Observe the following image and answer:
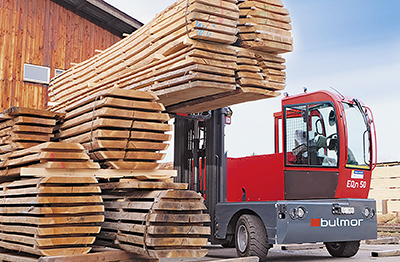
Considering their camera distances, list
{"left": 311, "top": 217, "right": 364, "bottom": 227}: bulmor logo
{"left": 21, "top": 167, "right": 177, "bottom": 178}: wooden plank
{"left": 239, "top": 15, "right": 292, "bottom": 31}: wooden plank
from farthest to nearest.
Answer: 1. {"left": 311, "top": 217, "right": 364, "bottom": 227}: bulmor logo
2. {"left": 239, "top": 15, "right": 292, "bottom": 31}: wooden plank
3. {"left": 21, "top": 167, "right": 177, "bottom": 178}: wooden plank

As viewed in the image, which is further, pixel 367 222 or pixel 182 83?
pixel 367 222

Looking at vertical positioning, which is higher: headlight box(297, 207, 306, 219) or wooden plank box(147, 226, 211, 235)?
headlight box(297, 207, 306, 219)

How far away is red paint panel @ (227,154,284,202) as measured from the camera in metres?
9.05

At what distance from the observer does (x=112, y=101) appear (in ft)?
24.0

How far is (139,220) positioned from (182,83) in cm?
209

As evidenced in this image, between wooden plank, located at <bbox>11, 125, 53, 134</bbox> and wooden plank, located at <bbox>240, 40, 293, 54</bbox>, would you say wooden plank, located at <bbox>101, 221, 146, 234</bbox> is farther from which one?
wooden plank, located at <bbox>240, 40, 293, 54</bbox>

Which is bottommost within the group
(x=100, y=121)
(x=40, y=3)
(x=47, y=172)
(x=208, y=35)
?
(x=47, y=172)

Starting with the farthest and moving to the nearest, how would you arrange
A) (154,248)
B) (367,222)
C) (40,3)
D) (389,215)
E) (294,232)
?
(389,215), (40,3), (367,222), (294,232), (154,248)

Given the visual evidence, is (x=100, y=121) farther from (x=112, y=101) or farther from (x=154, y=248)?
(x=154, y=248)

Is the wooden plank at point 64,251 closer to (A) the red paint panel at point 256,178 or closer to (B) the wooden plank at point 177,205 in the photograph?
(B) the wooden plank at point 177,205

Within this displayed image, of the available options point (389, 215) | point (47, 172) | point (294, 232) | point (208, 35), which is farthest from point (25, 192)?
point (389, 215)

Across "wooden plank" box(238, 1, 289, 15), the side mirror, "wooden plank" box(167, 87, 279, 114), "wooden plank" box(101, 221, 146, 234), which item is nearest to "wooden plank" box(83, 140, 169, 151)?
"wooden plank" box(101, 221, 146, 234)

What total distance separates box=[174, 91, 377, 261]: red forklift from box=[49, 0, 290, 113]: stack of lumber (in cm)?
101

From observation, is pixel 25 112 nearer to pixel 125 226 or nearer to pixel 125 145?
pixel 125 145
